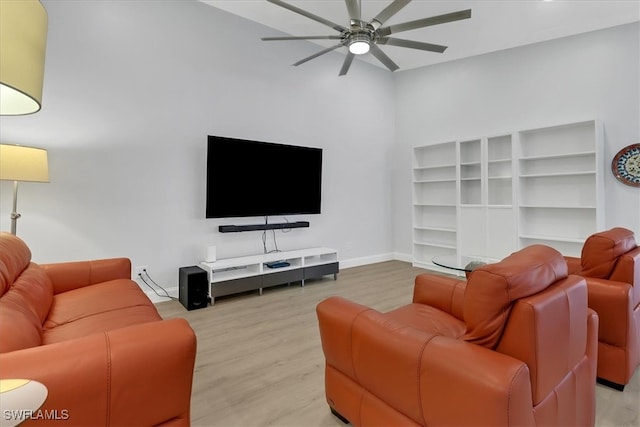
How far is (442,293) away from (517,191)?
3196 millimetres

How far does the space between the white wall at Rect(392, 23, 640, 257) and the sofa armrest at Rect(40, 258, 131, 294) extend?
15.3 feet

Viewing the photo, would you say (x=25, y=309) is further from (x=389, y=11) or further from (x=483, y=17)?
(x=483, y=17)

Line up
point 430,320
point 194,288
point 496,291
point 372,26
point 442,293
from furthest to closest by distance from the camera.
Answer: point 194,288, point 372,26, point 442,293, point 430,320, point 496,291

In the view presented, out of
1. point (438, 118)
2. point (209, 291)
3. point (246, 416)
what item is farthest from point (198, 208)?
point (438, 118)

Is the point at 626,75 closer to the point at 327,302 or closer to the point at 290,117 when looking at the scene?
the point at 290,117

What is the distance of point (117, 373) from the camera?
1.03 meters

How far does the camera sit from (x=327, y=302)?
166 centimetres

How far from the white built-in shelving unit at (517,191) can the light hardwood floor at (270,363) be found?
1.73 metres

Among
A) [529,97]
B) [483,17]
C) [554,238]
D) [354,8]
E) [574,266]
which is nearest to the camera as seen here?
[574,266]

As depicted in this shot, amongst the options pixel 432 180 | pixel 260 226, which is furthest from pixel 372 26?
pixel 432 180

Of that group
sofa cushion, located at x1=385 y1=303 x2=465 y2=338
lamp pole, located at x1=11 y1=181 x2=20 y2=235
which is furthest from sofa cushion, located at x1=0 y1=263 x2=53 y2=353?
sofa cushion, located at x1=385 y1=303 x2=465 y2=338

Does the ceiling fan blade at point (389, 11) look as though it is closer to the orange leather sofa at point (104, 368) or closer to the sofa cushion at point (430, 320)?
the sofa cushion at point (430, 320)

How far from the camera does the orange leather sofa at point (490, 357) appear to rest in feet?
3.33

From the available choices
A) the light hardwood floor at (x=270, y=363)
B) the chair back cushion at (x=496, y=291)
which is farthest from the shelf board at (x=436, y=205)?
the chair back cushion at (x=496, y=291)
